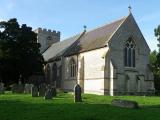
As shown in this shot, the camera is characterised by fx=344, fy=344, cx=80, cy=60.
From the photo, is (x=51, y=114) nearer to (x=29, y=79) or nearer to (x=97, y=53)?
(x=97, y=53)

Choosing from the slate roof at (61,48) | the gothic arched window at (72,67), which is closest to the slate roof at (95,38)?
the gothic arched window at (72,67)

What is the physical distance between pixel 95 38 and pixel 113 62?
6.14 m

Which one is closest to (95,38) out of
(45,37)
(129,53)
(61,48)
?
(129,53)

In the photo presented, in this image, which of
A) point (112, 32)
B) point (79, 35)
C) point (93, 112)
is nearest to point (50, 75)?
point (79, 35)

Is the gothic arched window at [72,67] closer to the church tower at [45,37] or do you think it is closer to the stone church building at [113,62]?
the stone church building at [113,62]

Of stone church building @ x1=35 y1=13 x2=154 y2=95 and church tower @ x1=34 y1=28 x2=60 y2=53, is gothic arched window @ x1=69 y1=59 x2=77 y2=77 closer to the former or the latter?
stone church building @ x1=35 y1=13 x2=154 y2=95

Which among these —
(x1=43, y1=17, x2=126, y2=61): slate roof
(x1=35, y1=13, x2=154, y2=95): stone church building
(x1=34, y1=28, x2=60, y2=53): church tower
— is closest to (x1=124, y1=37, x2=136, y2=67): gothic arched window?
(x1=35, y1=13, x2=154, y2=95): stone church building

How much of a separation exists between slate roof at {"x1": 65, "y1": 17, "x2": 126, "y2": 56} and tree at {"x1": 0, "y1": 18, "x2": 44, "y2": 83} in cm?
521

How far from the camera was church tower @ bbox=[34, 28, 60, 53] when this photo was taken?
67000 millimetres

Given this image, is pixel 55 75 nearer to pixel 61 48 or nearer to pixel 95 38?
pixel 61 48

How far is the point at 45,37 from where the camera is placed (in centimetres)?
6788

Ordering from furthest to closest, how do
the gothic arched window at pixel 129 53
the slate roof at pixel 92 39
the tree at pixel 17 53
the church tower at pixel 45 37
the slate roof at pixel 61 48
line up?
the church tower at pixel 45 37 < the slate roof at pixel 61 48 < the tree at pixel 17 53 < the slate roof at pixel 92 39 < the gothic arched window at pixel 129 53

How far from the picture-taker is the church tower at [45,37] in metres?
67.0

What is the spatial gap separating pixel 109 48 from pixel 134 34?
4547 millimetres
